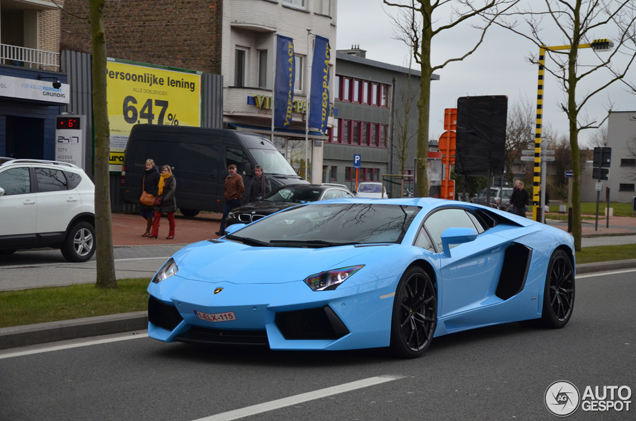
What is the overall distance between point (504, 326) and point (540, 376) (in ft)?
8.11

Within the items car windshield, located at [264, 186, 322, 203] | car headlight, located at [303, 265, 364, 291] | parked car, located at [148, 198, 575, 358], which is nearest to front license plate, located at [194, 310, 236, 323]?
parked car, located at [148, 198, 575, 358]

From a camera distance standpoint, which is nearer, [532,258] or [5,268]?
[532,258]

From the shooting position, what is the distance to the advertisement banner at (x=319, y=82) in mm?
33719

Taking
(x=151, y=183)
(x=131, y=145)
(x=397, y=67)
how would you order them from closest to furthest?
(x=151, y=183) < (x=131, y=145) < (x=397, y=67)

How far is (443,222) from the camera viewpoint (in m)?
7.15

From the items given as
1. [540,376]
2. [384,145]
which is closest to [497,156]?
[540,376]

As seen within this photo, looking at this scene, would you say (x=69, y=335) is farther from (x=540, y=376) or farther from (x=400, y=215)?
(x=540, y=376)

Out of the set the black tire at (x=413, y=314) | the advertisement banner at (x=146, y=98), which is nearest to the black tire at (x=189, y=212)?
the advertisement banner at (x=146, y=98)

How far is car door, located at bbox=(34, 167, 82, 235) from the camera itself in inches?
516

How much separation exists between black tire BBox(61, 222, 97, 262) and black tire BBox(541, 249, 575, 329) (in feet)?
26.0

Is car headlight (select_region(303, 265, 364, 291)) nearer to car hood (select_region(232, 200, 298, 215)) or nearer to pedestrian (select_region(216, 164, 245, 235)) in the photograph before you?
car hood (select_region(232, 200, 298, 215))

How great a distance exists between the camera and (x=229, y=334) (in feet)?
19.2

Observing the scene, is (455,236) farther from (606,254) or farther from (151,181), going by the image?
(606,254)

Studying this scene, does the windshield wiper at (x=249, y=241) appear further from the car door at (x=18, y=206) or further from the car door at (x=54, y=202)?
the car door at (x=54, y=202)
